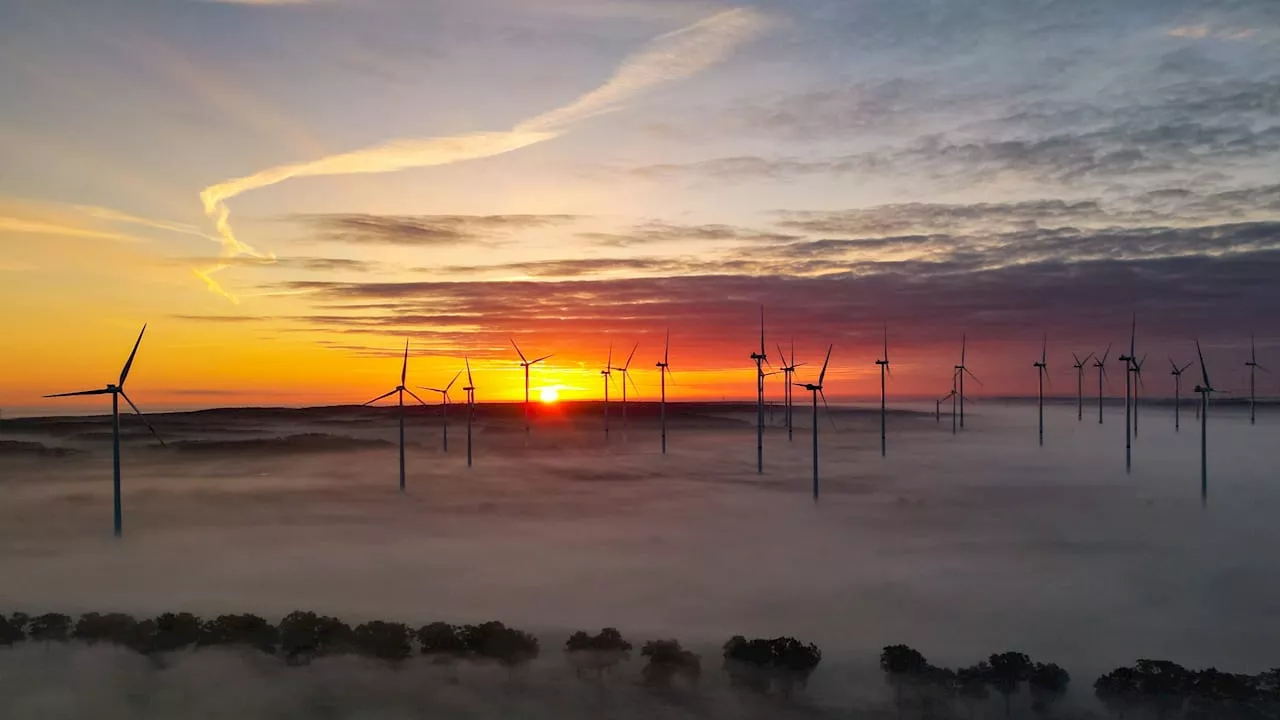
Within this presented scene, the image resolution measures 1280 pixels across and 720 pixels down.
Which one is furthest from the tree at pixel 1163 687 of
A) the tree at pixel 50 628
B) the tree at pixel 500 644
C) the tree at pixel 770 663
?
the tree at pixel 50 628

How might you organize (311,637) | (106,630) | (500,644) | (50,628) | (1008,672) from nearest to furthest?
1. (1008,672)
2. (500,644)
3. (311,637)
4. (106,630)
5. (50,628)

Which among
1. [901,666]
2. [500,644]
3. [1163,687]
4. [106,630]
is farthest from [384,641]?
[1163,687]

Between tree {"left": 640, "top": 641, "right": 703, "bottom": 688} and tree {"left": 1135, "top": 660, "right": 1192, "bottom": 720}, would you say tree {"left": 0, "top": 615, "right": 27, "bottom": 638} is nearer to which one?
tree {"left": 640, "top": 641, "right": 703, "bottom": 688}

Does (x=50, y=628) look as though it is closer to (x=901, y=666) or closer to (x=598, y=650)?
(x=598, y=650)

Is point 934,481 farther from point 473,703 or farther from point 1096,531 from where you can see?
point 473,703

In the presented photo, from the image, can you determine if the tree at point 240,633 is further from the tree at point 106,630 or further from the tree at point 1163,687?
the tree at point 1163,687

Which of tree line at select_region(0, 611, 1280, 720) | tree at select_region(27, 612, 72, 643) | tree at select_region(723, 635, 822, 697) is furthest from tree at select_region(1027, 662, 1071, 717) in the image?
tree at select_region(27, 612, 72, 643)
